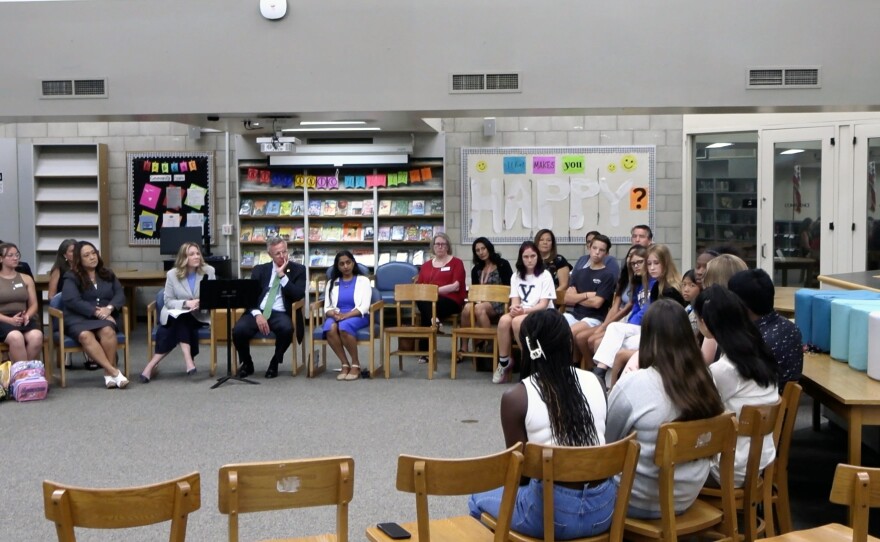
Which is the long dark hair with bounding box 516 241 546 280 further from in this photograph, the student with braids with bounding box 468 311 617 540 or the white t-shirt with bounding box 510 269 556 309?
the student with braids with bounding box 468 311 617 540

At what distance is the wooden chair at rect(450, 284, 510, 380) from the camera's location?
799 centimetres

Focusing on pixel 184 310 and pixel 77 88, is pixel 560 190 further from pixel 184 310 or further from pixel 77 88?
pixel 77 88

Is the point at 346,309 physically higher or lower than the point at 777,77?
lower

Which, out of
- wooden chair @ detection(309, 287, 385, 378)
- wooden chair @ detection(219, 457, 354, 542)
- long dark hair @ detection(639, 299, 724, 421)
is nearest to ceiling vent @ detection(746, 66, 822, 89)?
wooden chair @ detection(309, 287, 385, 378)

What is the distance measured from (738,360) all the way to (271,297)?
5161mm

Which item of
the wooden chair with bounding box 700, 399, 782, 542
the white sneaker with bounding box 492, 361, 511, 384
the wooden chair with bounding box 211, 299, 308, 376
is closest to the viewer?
the wooden chair with bounding box 700, 399, 782, 542

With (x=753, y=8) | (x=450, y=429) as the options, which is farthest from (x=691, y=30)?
(x=450, y=429)

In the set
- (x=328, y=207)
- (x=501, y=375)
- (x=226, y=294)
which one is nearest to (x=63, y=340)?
(x=226, y=294)

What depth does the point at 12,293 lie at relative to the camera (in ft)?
25.5

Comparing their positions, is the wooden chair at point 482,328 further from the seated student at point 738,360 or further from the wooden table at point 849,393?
the seated student at point 738,360

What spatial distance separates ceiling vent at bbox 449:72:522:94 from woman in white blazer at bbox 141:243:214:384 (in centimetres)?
269

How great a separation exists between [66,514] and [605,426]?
1778 millimetres

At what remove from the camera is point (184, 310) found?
810cm

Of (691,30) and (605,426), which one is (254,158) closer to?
(691,30)
